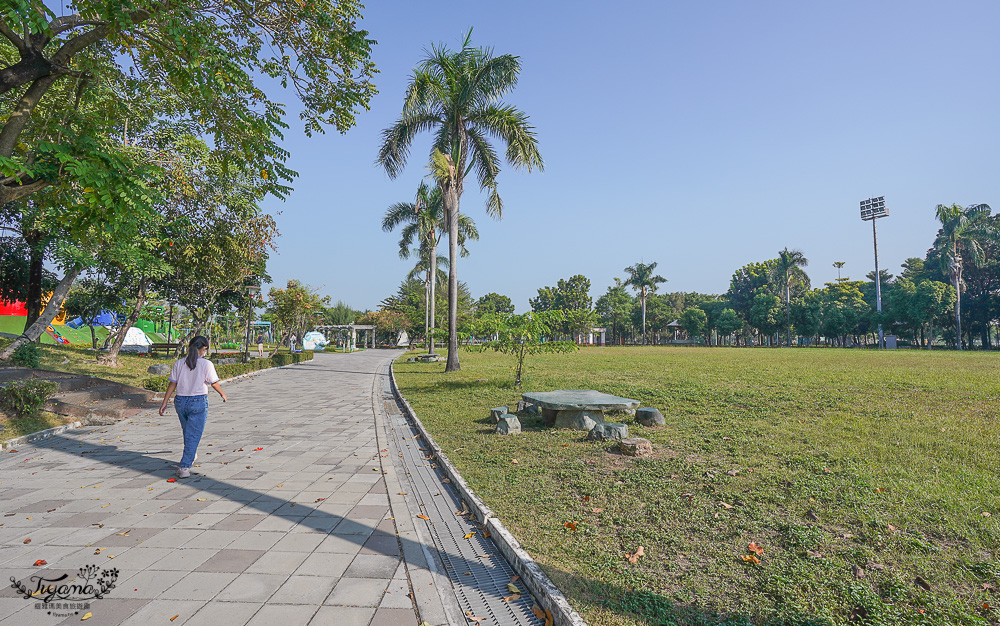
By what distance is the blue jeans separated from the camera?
5.85 meters

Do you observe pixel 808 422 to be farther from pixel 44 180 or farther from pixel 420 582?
pixel 44 180

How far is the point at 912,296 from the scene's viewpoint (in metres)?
46.7

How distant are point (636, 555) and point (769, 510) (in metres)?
1.57

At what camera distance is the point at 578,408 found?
7590 mm

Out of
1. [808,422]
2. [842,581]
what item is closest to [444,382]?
[808,422]

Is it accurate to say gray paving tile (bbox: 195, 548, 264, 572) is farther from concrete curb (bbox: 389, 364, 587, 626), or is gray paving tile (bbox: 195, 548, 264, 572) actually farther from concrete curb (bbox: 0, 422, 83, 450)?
concrete curb (bbox: 0, 422, 83, 450)

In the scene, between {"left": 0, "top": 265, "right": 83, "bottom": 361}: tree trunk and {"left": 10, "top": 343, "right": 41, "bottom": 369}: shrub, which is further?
{"left": 0, "top": 265, "right": 83, "bottom": 361}: tree trunk

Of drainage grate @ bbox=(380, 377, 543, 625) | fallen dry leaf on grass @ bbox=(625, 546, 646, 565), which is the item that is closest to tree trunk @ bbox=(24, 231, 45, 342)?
drainage grate @ bbox=(380, 377, 543, 625)

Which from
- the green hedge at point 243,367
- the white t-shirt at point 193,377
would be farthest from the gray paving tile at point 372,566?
the green hedge at point 243,367

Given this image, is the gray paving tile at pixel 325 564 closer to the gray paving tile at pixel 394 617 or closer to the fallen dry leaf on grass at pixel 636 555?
the gray paving tile at pixel 394 617

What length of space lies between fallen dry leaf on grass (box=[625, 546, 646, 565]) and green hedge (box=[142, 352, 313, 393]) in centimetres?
1489

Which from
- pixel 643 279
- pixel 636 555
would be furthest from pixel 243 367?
pixel 643 279

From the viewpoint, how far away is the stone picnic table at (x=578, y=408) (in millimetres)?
7629

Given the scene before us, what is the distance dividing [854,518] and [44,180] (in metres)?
9.02
